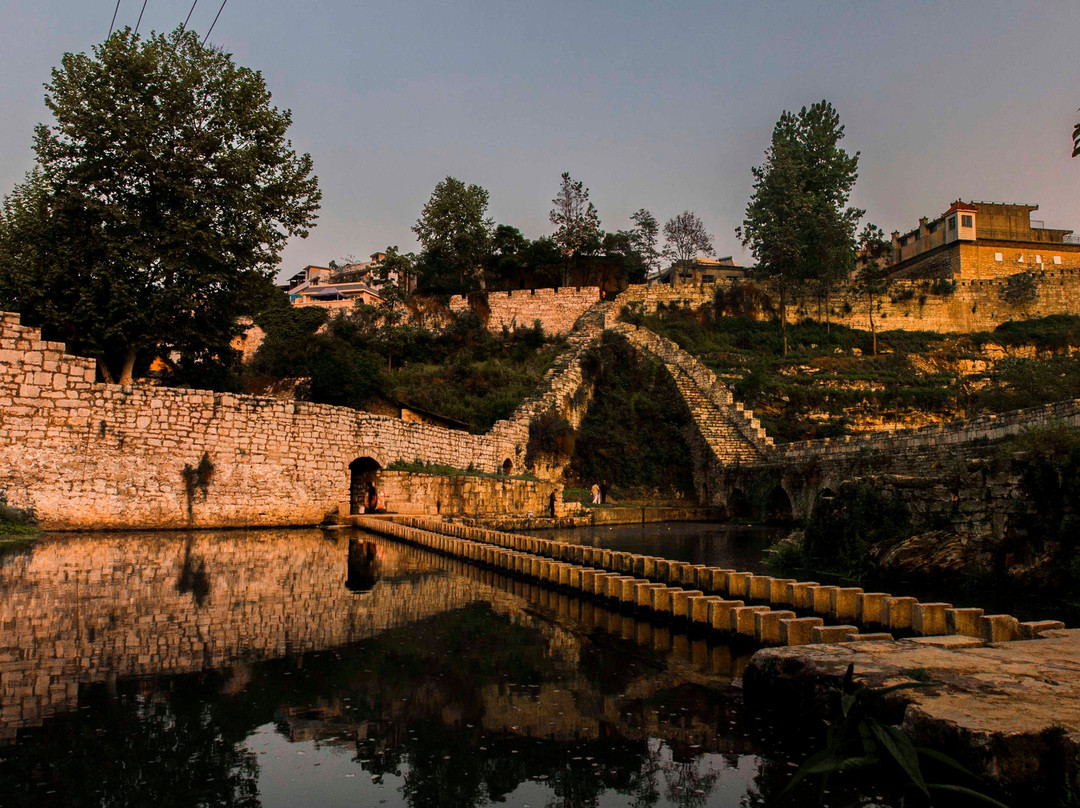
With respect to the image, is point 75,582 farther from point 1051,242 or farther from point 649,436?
point 1051,242

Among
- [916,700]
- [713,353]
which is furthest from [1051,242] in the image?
[916,700]

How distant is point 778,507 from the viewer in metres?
25.1

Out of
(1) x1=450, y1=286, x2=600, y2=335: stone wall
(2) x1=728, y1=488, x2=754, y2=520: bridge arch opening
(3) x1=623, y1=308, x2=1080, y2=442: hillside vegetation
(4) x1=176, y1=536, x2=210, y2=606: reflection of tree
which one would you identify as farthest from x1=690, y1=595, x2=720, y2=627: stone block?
(1) x1=450, y1=286, x2=600, y2=335: stone wall

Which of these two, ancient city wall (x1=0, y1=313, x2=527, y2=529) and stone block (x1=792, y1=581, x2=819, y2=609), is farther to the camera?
ancient city wall (x1=0, y1=313, x2=527, y2=529)

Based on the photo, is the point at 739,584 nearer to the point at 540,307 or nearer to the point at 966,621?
the point at 966,621

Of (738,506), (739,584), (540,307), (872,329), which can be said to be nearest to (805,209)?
(872,329)

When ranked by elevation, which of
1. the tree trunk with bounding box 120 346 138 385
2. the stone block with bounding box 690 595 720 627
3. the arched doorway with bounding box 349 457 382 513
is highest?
the tree trunk with bounding box 120 346 138 385

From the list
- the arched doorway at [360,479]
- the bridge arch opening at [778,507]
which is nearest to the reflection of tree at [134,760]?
the arched doorway at [360,479]

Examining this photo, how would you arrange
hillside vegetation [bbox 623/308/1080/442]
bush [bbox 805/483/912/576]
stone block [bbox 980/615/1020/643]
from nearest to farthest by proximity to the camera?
stone block [bbox 980/615/1020/643]
bush [bbox 805/483/912/576]
hillside vegetation [bbox 623/308/1080/442]

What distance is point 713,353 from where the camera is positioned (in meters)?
39.0

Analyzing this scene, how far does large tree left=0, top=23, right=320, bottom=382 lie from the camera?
1812cm

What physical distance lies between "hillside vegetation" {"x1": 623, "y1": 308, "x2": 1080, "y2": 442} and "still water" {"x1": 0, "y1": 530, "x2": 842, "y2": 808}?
2321 cm

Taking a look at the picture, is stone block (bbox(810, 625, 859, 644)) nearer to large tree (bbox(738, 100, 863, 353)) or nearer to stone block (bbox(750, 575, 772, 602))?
stone block (bbox(750, 575, 772, 602))

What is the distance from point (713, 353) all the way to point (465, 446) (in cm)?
1895
